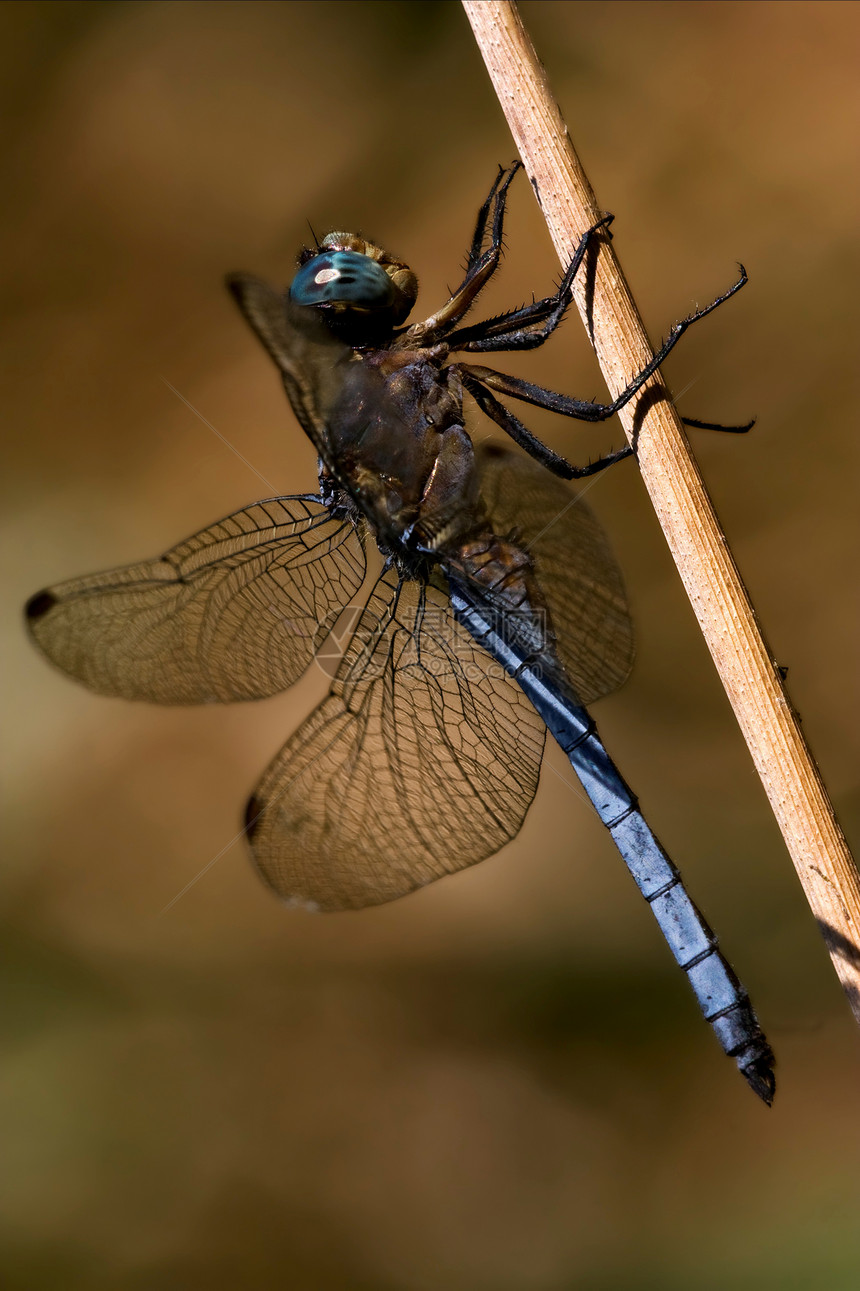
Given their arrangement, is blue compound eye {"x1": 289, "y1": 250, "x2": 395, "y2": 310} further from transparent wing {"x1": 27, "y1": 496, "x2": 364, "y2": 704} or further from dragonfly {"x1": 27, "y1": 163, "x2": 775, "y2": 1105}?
transparent wing {"x1": 27, "y1": 496, "x2": 364, "y2": 704}

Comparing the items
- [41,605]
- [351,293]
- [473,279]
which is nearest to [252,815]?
[41,605]

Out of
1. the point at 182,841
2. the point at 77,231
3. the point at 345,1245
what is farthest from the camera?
the point at 77,231

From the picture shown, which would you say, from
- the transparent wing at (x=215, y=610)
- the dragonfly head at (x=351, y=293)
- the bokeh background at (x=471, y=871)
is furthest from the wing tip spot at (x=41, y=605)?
the bokeh background at (x=471, y=871)

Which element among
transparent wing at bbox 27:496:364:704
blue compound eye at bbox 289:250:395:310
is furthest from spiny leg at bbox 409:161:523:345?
transparent wing at bbox 27:496:364:704

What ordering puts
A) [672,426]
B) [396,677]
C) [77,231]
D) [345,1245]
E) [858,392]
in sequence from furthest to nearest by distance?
1. [77,231]
2. [345,1245]
3. [858,392]
4. [396,677]
5. [672,426]

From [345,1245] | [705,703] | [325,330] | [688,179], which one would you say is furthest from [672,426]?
[345,1245]

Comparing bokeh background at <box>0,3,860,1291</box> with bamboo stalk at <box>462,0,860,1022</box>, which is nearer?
bamboo stalk at <box>462,0,860,1022</box>

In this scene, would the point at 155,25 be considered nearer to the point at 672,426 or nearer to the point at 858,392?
the point at 858,392
